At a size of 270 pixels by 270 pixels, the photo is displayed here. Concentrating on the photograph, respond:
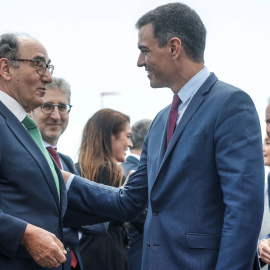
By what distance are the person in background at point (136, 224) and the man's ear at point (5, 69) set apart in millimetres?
2062

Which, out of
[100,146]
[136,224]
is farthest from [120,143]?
[136,224]

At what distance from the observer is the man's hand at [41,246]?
2.22 metres

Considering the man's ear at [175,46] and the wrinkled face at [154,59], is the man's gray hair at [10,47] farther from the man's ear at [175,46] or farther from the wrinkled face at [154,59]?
the man's ear at [175,46]

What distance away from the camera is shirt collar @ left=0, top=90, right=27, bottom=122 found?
2582mm

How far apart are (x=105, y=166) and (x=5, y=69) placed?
1.62 meters

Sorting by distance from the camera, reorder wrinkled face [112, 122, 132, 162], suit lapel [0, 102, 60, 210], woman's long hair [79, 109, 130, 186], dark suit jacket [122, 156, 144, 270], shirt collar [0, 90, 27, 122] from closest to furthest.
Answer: suit lapel [0, 102, 60, 210]
shirt collar [0, 90, 27, 122]
woman's long hair [79, 109, 130, 186]
wrinkled face [112, 122, 132, 162]
dark suit jacket [122, 156, 144, 270]

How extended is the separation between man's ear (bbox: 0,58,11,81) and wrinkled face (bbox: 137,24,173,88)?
728 millimetres

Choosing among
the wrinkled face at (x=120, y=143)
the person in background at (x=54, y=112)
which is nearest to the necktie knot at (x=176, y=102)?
the person in background at (x=54, y=112)

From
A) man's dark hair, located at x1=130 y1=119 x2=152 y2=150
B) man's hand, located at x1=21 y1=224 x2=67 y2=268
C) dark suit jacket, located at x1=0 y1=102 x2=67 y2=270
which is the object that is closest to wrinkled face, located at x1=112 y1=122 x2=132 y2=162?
man's dark hair, located at x1=130 y1=119 x2=152 y2=150

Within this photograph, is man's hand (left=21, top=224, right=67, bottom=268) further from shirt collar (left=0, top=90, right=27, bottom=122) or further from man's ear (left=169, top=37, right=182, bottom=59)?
man's ear (left=169, top=37, right=182, bottom=59)

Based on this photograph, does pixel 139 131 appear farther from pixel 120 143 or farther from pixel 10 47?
pixel 10 47

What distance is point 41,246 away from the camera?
87.5 inches

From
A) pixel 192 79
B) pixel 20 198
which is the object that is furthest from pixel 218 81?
pixel 20 198

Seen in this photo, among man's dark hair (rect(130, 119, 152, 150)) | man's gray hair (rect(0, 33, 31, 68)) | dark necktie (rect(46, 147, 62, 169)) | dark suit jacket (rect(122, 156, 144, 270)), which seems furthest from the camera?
man's dark hair (rect(130, 119, 152, 150))
